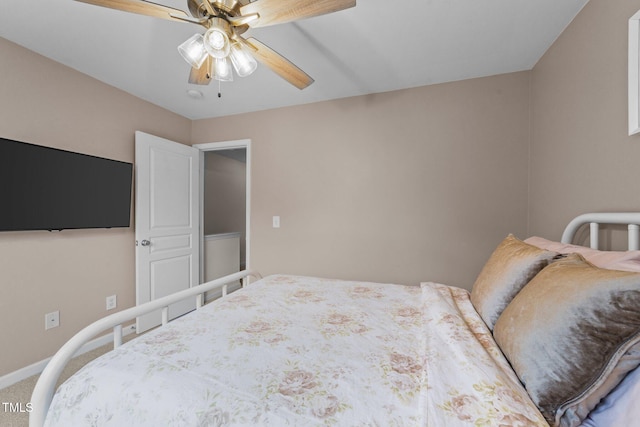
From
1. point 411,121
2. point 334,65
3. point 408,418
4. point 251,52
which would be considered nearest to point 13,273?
point 251,52

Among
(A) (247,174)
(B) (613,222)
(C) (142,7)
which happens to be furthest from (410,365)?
(A) (247,174)

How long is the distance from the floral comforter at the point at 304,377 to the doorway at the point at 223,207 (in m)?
1.99

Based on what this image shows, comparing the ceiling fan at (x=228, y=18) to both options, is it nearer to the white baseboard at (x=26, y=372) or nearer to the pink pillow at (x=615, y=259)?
the pink pillow at (x=615, y=259)

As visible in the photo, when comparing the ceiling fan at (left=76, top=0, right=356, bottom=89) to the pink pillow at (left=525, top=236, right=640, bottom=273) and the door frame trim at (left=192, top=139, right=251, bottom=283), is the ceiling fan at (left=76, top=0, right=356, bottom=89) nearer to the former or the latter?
the pink pillow at (left=525, top=236, right=640, bottom=273)

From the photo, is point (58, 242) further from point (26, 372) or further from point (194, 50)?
point (194, 50)

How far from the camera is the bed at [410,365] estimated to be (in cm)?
64

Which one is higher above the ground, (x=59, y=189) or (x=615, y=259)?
(x=59, y=189)

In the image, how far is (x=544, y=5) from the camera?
4.75ft

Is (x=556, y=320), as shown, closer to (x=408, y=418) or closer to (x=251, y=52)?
(x=408, y=418)

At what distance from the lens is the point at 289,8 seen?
43.5 inches

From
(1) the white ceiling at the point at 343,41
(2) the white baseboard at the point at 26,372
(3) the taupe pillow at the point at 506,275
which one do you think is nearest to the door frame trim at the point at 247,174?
(1) the white ceiling at the point at 343,41

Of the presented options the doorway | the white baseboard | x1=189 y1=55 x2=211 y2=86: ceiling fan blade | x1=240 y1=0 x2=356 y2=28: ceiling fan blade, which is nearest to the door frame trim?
the doorway

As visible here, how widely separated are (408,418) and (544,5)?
7.01ft

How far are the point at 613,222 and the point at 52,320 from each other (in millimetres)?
3641
